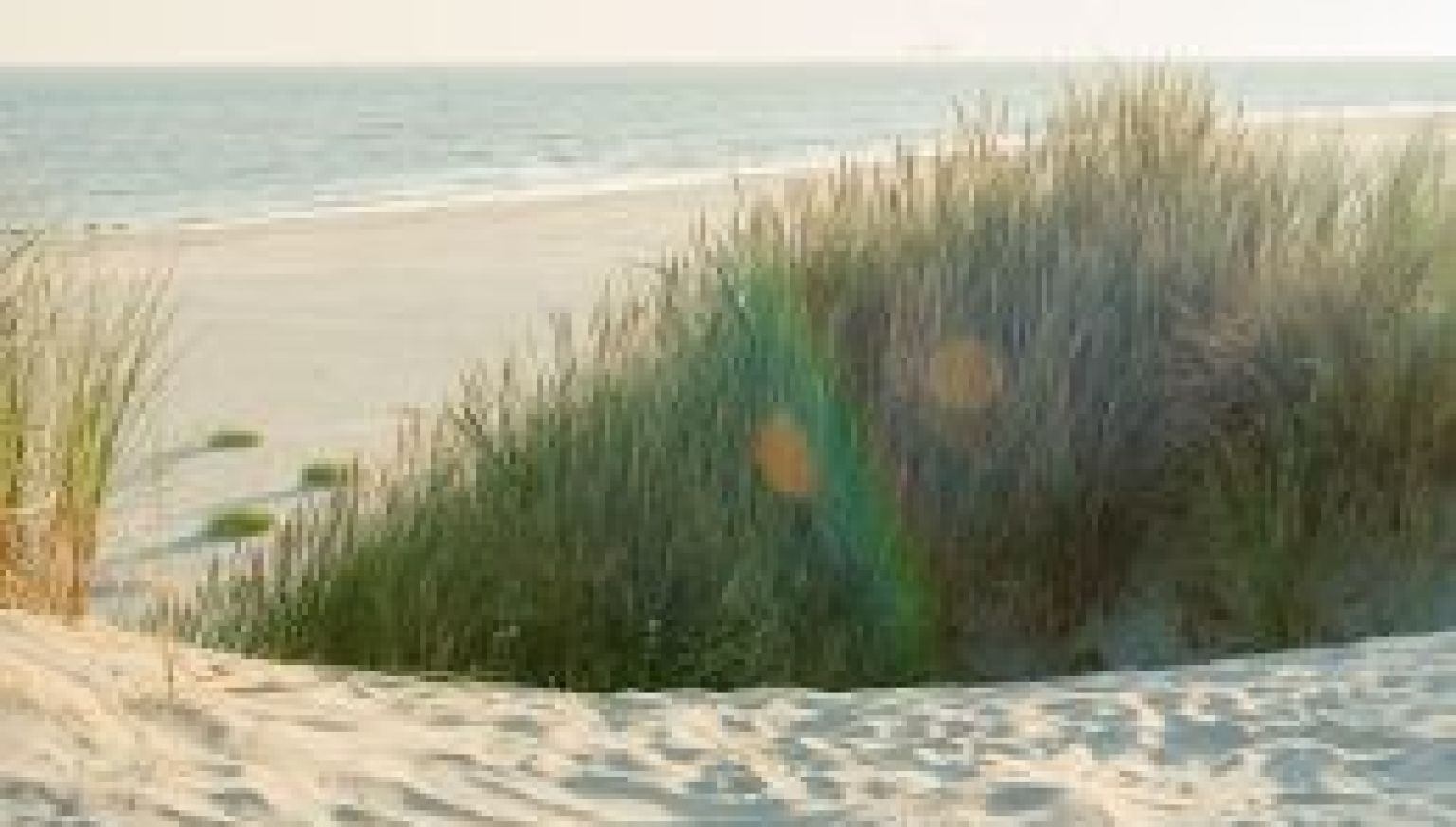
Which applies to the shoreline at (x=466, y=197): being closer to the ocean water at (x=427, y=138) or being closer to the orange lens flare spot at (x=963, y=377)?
the ocean water at (x=427, y=138)

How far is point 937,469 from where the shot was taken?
6.79 m

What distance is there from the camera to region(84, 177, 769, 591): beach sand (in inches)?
430

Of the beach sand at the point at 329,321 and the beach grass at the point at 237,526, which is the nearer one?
the beach grass at the point at 237,526

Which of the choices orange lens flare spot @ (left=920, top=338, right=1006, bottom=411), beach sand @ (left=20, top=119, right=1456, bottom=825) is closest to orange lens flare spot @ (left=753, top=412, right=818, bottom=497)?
orange lens flare spot @ (left=920, top=338, right=1006, bottom=411)

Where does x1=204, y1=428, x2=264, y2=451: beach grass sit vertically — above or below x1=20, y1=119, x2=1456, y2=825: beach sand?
below

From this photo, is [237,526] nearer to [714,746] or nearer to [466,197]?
[714,746]

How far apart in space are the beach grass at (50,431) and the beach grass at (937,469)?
2.34 feet

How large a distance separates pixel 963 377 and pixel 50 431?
278 centimetres

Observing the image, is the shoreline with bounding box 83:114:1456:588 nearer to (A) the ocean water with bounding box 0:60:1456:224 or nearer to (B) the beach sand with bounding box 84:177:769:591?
(B) the beach sand with bounding box 84:177:769:591

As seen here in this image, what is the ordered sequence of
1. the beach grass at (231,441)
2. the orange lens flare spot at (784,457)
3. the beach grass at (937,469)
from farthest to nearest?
1. the beach grass at (231,441)
2. the orange lens flare spot at (784,457)
3. the beach grass at (937,469)

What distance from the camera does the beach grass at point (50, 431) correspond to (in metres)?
5.10

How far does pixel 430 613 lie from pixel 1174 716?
2.03 meters

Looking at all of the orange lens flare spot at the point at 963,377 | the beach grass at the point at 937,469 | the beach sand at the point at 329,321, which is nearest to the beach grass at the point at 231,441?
the beach sand at the point at 329,321

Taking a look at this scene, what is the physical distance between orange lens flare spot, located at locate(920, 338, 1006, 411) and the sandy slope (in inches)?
68.0
